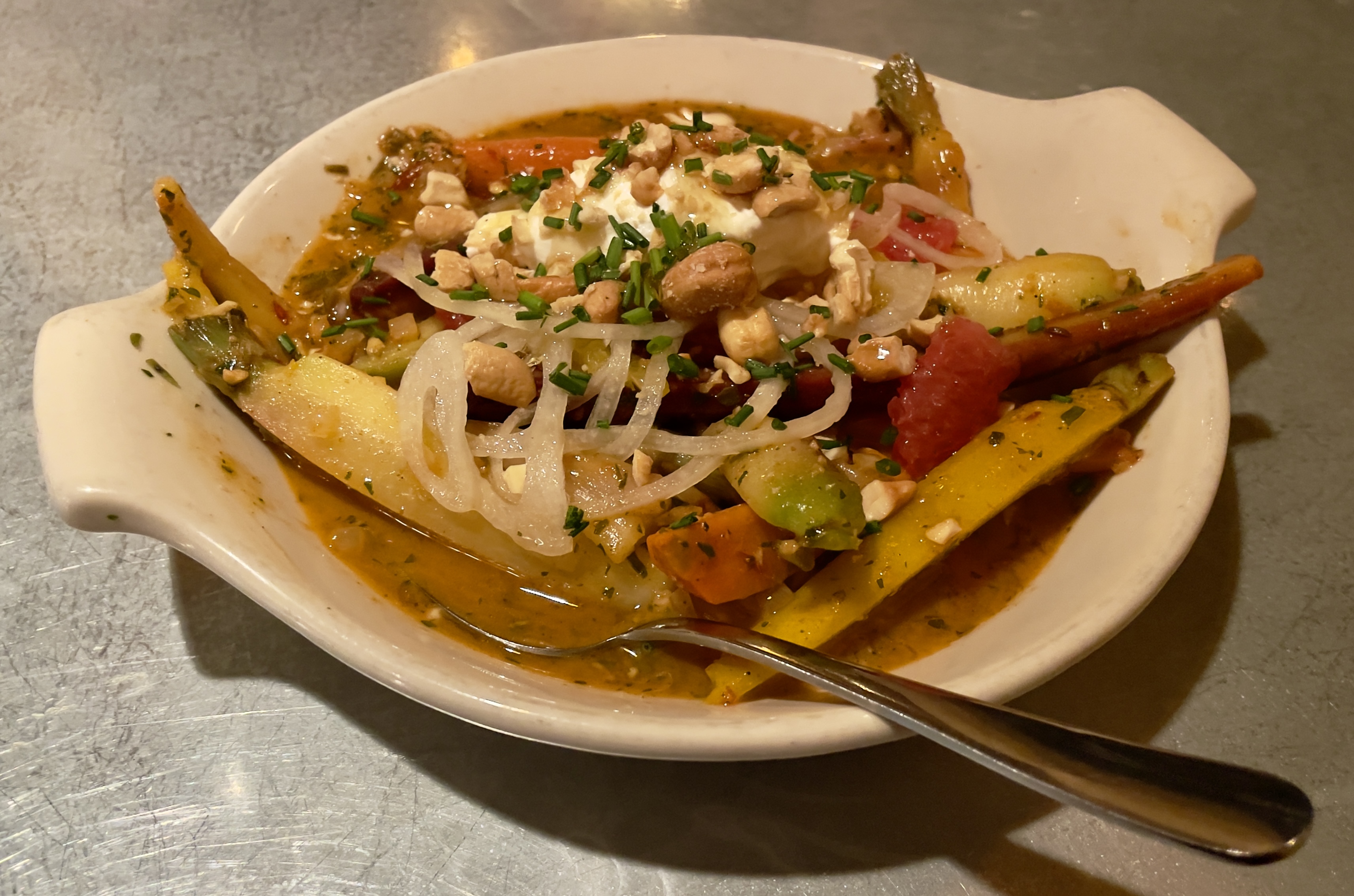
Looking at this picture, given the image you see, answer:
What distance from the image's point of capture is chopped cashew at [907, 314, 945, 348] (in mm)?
1823

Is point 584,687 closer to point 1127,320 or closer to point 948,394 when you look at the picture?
point 948,394

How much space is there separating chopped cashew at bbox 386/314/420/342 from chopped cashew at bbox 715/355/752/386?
769mm

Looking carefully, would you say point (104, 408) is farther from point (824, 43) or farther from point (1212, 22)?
point (1212, 22)

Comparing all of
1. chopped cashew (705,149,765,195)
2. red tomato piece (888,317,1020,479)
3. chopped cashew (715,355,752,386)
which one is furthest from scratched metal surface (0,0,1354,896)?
chopped cashew (705,149,765,195)

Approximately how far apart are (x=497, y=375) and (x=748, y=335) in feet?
1.77

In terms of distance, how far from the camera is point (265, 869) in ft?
5.16

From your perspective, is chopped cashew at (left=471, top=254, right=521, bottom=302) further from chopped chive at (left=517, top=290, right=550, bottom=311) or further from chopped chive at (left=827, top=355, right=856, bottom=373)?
chopped chive at (left=827, top=355, right=856, bottom=373)

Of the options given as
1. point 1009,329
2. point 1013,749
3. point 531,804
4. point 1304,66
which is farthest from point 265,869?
point 1304,66

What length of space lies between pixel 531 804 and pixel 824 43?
3279 millimetres

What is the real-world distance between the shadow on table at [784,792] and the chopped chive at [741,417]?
0.71 m

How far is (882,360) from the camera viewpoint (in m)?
1.76

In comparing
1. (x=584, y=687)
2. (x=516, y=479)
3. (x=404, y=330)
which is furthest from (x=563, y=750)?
(x=404, y=330)

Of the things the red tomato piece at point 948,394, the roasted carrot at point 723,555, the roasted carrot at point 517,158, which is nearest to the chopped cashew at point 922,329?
the red tomato piece at point 948,394

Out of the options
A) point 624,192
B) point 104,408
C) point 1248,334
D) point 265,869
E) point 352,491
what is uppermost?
point 624,192
